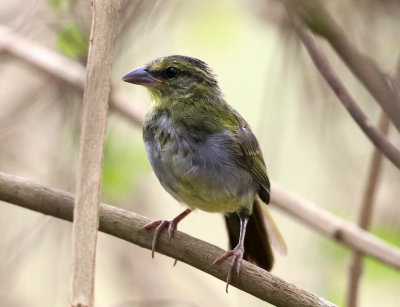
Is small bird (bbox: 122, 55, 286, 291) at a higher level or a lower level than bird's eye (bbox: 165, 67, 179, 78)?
lower

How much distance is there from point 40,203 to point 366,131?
124 cm

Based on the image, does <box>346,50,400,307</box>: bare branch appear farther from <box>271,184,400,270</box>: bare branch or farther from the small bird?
the small bird

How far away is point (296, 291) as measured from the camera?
250 cm

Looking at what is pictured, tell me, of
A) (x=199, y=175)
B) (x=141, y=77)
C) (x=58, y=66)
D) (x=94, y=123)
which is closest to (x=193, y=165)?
(x=199, y=175)

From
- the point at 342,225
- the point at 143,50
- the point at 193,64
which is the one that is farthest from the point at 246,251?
the point at 143,50

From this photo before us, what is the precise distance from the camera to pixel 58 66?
13.6ft

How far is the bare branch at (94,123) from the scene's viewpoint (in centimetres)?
175

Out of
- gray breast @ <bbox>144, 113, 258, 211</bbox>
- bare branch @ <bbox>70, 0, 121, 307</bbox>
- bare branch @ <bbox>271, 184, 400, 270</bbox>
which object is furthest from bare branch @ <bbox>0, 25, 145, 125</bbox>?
bare branch @ <bbox>70, 0, 121, 307</bbox>

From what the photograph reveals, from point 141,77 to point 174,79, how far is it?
211 mm

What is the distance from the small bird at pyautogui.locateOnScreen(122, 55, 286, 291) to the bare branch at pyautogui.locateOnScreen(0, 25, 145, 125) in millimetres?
452

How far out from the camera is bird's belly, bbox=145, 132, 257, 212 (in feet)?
10.8

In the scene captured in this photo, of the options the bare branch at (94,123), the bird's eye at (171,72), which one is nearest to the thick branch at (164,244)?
the bare branch at (94,123)

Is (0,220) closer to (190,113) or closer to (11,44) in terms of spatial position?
(11,44)

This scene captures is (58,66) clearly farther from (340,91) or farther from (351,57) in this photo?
(351,57)
